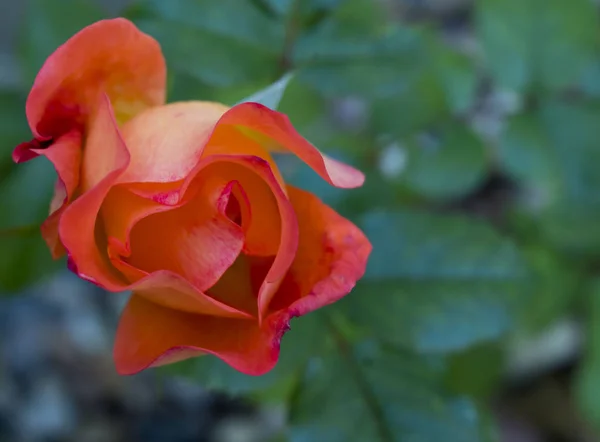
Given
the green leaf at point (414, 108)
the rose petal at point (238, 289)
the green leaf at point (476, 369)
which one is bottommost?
the green leaf at point (476, 369)

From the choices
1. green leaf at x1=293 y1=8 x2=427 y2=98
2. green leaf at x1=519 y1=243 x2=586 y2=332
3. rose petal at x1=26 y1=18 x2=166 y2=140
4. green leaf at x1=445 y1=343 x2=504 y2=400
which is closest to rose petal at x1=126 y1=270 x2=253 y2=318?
rose petal at x1=26 y1=18 x2=166 y2=140

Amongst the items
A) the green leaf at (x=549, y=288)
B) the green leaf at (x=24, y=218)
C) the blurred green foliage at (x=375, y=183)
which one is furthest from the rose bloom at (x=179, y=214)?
the green leaf at (x=549, y=288)

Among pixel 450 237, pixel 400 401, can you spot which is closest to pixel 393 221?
pixel 450 237

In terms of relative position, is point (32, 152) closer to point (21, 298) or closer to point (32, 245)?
point (32, 245)

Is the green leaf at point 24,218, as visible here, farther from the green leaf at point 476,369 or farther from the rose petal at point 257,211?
the green leaf at point 476,369

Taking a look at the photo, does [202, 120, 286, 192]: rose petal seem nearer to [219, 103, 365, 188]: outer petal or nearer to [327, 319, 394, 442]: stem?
[219, 103, 365, 188]: outer petal

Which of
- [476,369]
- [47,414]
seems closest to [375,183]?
[476,369]
